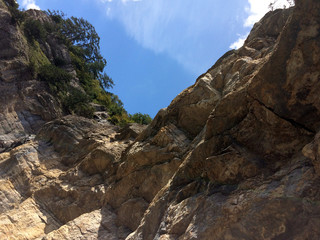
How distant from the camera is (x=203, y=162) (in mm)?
8211

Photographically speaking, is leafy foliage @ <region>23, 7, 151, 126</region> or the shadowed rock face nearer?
the shadowed rock face

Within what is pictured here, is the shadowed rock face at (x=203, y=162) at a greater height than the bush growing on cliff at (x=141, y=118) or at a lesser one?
lesser

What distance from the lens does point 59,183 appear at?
1497cm

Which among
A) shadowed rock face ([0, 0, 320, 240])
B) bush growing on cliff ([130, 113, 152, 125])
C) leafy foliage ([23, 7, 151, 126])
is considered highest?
leafy foliage ([23, 7, 151, 126])

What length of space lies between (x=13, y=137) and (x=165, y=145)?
1540 cm

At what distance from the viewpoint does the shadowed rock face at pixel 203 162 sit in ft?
19.1

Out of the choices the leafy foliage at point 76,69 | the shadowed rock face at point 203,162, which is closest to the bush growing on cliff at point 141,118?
the leafy foliage at point 76,69

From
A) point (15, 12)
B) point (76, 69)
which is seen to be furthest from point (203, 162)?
point (76, 69)

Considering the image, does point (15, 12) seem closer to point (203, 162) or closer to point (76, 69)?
point (76, 69)

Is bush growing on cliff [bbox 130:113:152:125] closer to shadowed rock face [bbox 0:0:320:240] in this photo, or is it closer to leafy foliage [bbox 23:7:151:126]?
leafy foliage [bbox 23:7:151:126]

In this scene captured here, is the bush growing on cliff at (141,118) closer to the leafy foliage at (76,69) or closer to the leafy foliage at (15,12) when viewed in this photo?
the leafy foliage at (76,69)

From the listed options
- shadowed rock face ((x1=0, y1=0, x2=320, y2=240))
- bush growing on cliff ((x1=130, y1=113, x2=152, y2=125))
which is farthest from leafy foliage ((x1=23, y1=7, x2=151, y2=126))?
shadowed rock face ((x1=0, y1=0, x2=320, y2=240))

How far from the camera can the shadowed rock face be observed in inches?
229

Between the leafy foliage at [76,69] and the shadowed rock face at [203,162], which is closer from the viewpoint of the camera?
the shadowed rock face at [203,162]
